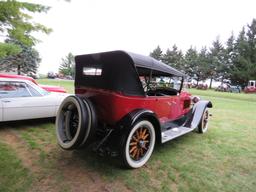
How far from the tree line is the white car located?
38556 mm

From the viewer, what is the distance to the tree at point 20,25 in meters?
5.18

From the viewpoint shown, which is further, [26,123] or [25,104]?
[26,123]

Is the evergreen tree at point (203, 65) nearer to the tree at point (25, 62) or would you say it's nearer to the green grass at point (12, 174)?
the tree at point (25, 62)

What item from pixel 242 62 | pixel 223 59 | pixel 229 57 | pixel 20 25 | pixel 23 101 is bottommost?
pixel 23 101

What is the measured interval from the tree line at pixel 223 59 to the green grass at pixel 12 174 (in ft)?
132

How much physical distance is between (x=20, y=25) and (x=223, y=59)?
40.3m

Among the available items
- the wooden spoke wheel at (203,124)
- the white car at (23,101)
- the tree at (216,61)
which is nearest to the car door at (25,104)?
the white car at (23,101)

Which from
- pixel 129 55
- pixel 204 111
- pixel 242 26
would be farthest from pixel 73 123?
pixel 242 26

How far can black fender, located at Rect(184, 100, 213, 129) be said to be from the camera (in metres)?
4.67

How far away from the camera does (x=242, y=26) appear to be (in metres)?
39.1

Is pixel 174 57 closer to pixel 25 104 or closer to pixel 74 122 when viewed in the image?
pixel 25 104

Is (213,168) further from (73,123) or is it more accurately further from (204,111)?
(73,123)

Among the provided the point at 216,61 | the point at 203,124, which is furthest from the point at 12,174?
the point at 216,61

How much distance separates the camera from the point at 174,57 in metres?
45.5
